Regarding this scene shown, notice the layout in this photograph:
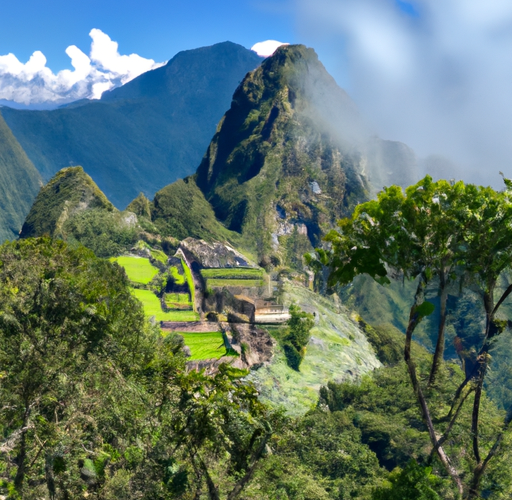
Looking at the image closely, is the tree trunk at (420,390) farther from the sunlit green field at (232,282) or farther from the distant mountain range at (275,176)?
the distant mountain range at (275,176)

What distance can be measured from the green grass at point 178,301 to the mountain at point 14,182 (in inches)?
4976

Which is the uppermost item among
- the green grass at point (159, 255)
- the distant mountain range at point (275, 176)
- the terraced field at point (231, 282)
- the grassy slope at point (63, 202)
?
the distant mountain range at point (275, 176)

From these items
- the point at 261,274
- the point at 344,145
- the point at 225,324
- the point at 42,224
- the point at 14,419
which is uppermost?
the point at 344,145

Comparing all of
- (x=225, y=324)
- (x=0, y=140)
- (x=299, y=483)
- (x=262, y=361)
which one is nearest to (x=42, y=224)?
(x=225, y=324)

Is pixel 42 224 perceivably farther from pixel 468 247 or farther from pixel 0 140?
pixel 0 140

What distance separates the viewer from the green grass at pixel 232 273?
75062 millimetres

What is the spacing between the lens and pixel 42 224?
285ft

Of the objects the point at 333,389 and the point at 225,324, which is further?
the point at 225,324

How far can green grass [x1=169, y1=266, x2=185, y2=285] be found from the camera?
68144 millimetres

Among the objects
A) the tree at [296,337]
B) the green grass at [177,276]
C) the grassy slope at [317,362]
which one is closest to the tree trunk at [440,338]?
the grassy slope at [317,362]

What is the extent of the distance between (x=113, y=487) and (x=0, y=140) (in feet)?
674

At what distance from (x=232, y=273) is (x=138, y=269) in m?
15.7

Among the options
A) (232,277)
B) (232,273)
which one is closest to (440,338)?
(232,277)

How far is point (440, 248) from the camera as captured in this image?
25.9 ft
